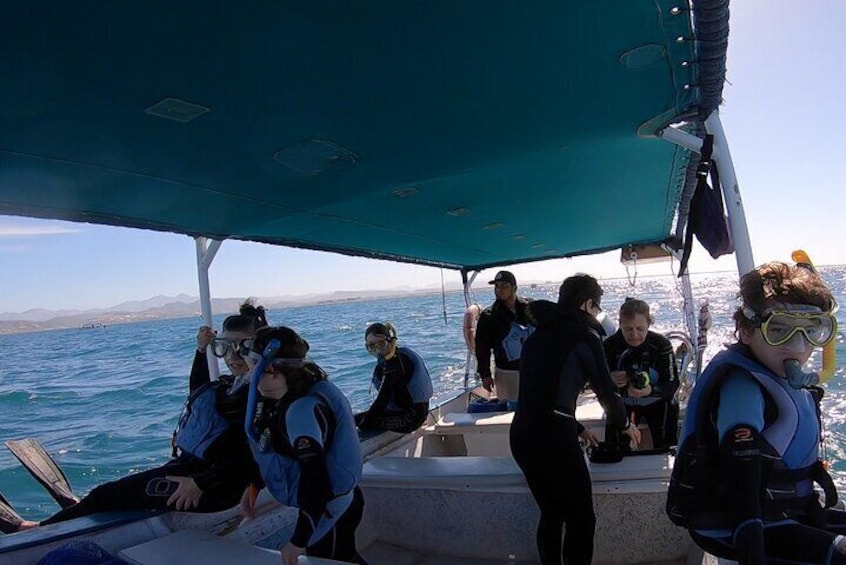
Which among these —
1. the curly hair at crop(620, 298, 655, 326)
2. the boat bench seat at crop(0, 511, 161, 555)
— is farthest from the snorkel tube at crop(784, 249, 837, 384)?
the boat bench seat at crop(0, 511, 161, 555)

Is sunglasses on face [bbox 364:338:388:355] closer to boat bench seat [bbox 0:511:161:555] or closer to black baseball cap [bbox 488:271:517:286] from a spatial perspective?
black baseball cap [bbox 488:271:517:286]

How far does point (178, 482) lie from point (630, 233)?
615 cm

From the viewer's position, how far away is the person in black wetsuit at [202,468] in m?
2.74

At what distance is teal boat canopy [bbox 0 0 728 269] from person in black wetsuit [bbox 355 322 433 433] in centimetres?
105

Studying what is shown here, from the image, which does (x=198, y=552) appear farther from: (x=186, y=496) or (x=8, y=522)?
(x=8, y=522)

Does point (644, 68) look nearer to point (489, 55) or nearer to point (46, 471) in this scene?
point (489, 55)

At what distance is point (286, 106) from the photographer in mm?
2188

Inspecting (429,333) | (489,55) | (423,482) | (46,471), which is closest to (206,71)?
(489,55)

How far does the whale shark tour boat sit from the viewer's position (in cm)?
167

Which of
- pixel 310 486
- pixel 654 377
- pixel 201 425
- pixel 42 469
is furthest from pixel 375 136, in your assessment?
pixel 42 469

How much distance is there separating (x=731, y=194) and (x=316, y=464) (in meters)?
2.12

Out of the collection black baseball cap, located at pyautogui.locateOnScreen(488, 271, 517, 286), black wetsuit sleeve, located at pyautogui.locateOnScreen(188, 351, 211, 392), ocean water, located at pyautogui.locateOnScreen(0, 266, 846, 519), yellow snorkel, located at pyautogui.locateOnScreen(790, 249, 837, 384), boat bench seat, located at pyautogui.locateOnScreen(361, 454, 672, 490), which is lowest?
ocean water, located at pyautogui.locateOnScreen(0, 266, 846, 519)

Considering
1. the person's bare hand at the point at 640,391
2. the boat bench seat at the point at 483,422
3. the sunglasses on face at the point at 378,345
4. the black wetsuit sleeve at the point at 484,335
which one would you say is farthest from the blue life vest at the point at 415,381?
the person's bare hand at the point at 640,391

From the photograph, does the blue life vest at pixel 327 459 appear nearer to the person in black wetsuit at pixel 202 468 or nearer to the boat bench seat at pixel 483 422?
the person in black wetsuit at pixel 202 468
